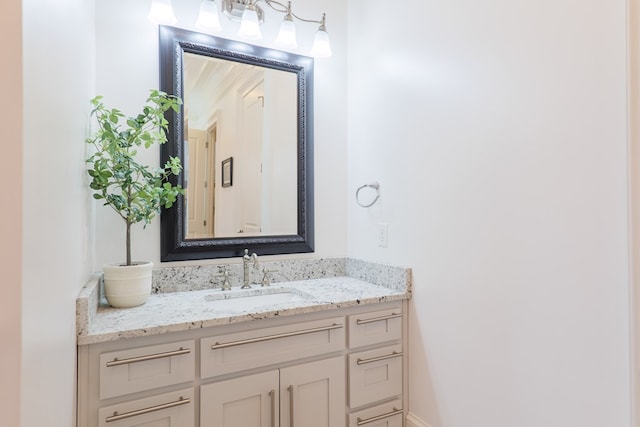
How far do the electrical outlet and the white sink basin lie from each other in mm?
503

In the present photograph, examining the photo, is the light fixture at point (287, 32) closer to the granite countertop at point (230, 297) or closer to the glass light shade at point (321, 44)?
the glass light shade at point (321, 44)

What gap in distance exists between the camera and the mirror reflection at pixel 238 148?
6.00ft

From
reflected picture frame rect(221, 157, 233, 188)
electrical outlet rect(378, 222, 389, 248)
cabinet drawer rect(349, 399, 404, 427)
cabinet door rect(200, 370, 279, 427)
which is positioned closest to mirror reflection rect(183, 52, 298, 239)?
reflected picture frame rect(221, 157, 233, 188)

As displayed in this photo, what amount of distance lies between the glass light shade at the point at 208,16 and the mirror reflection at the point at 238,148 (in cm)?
16

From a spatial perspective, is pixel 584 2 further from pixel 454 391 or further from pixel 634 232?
pixel 454 391

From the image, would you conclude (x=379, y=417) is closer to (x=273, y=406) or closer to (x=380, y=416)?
(x=380, y=416)

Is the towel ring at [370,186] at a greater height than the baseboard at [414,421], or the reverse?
the towel ring at [370,186]

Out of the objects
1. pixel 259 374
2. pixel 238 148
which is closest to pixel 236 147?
pixel 238 148

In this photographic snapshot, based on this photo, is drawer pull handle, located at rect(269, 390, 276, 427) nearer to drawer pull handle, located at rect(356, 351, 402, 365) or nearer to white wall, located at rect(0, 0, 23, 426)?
drawer pull handle, located at rect(356, 351, 402, 365)

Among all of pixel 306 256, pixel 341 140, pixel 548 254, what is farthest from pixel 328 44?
pixel 548 254

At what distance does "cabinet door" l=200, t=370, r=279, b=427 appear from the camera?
135 cm

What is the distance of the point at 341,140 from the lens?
2.25 m

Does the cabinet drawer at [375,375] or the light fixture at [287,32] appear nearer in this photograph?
the cabinet drawer at [375,375]

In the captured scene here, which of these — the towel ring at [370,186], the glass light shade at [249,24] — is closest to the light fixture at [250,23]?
the glass light shade at [249,24]
